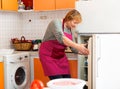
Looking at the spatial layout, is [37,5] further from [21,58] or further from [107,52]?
[107,52]

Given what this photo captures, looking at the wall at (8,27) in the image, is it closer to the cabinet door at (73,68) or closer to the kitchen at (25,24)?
the kitchen at (25,24)

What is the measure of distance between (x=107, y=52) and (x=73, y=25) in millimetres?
616

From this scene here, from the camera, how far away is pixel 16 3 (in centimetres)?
392

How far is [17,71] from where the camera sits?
367cm

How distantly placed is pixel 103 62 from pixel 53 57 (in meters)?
0.87

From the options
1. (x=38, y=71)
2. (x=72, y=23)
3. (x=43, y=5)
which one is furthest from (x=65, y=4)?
(x=38, y=71)

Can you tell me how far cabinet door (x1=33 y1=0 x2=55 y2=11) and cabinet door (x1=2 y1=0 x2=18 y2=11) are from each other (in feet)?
0.95

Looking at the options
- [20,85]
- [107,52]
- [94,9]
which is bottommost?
[20,85]

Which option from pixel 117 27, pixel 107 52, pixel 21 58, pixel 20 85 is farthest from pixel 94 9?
pixel 20 85

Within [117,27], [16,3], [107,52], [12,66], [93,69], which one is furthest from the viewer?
[16,3]

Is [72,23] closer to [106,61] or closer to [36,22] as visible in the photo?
[106,61]

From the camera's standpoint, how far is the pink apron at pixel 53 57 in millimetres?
2988

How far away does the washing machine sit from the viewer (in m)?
3.33

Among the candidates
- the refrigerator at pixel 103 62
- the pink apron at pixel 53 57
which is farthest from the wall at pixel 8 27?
the refrigerator at pixel 103 62
